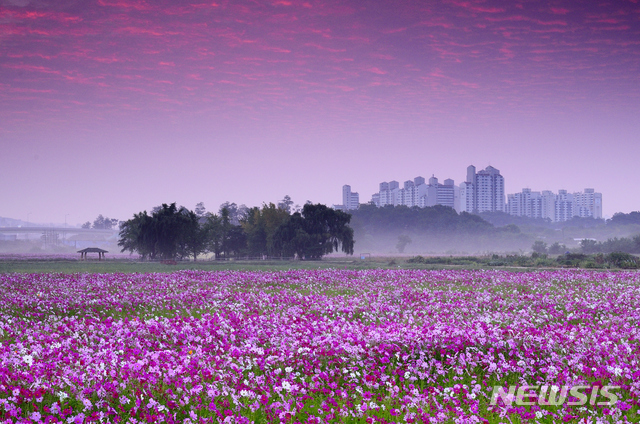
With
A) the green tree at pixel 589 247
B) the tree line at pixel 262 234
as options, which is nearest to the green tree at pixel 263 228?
the tree line at pixel 262 234

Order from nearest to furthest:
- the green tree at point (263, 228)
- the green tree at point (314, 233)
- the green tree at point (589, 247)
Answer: the green tree at point (314, 233)
the green tree at point (263, 228)
the green tree at point (589, 247)

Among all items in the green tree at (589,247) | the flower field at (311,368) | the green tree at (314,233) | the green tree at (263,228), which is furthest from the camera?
the green tree at (589,247)

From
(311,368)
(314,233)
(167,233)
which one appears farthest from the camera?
(314,233)

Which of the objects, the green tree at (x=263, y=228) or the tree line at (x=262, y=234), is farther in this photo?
the green tree at (x=263, y=228)

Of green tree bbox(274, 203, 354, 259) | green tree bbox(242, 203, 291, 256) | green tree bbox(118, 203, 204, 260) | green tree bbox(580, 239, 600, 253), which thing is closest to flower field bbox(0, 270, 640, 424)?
green tree bbox(274, 203, 354, 259)

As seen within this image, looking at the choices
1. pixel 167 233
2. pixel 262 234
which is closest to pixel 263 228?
pixel 262 234

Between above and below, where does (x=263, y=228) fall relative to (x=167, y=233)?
above

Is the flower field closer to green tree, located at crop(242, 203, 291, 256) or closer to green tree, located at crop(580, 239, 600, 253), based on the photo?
green tree, located at crop(242, 203, 291, 256)

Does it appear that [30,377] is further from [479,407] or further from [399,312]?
[399,312]

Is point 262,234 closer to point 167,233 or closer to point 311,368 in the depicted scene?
point 167,233

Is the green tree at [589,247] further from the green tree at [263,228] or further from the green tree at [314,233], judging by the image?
the green tree at [263,228]

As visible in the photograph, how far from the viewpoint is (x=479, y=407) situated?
6277mm

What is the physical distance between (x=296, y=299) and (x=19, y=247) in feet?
735

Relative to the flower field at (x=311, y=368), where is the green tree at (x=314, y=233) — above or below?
above
